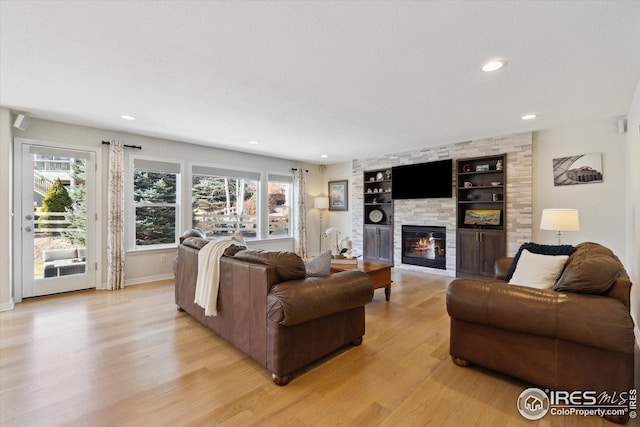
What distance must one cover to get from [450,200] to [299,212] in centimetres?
351

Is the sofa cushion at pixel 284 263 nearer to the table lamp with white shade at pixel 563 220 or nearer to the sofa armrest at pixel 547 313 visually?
the sofa armrest at pixel 547 313

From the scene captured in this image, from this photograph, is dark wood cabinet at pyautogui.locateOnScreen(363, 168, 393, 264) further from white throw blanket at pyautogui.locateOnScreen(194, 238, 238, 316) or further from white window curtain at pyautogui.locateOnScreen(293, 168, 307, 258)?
white throw blanket at pyautogui.locateOnScreen(194, 238, 238, 316)

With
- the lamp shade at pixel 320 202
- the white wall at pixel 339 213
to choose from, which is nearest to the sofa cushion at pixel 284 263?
the white wall at pixel 339 213

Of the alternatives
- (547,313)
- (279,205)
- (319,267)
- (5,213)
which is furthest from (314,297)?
(279,205)

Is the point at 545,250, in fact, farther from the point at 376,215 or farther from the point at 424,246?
the point at 376,215

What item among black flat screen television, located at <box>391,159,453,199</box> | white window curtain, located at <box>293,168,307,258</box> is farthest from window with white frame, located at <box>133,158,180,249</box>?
black flat screen television, located at <box>391,159,453,199</box>

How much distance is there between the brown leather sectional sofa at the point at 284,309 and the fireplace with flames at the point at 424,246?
3.55 metres

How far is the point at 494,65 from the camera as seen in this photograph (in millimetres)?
2459

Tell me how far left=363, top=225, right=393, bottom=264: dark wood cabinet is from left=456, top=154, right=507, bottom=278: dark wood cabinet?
1.46 metres

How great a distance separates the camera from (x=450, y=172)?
538cm

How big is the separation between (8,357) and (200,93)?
2872 millimetres

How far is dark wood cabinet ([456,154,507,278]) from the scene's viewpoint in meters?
4.82

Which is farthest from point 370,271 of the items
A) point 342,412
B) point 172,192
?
point 172,192

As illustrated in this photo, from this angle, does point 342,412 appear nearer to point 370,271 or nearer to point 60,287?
point 370,271
